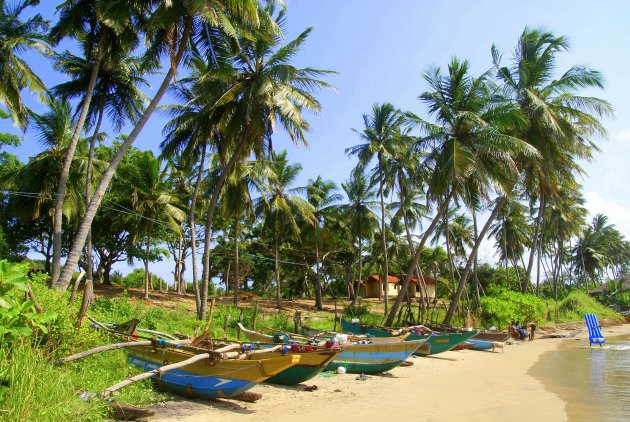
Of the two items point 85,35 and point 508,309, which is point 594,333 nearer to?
point 508,309

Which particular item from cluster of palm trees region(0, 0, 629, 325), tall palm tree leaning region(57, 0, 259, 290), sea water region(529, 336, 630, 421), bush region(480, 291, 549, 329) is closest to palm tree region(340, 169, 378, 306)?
cluster of palm trees region(0, 0, 629, 325)

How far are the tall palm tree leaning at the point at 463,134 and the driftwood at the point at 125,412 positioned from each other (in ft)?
46.3

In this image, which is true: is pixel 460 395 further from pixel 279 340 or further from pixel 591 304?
pixel 591 304

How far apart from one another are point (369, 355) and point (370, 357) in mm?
69

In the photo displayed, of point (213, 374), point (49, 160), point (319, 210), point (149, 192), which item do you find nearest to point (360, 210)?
point (319, 210)

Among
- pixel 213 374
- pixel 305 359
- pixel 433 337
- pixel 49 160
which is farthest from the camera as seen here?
pixel 49 160

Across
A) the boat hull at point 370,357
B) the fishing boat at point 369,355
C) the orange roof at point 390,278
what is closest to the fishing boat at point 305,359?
the fishing boat at point 369,355

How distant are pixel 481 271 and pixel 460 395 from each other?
1725 inches

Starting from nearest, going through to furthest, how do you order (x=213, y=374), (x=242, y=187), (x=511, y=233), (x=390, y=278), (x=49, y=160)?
1. (x=213, y=374)
2. (x=49, y=160)
3. (x=242, y=187)
4. (x=511, y=233)
5. (x=390, y=278)

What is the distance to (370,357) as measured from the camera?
12.7 metres

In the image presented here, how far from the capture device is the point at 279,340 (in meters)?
11.8

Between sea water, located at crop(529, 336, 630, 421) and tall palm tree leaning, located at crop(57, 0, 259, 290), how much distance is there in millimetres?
11638

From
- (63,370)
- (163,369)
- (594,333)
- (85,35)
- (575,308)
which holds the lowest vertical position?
(594,333)

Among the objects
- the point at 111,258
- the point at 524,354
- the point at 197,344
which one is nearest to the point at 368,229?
the point at 524,354
